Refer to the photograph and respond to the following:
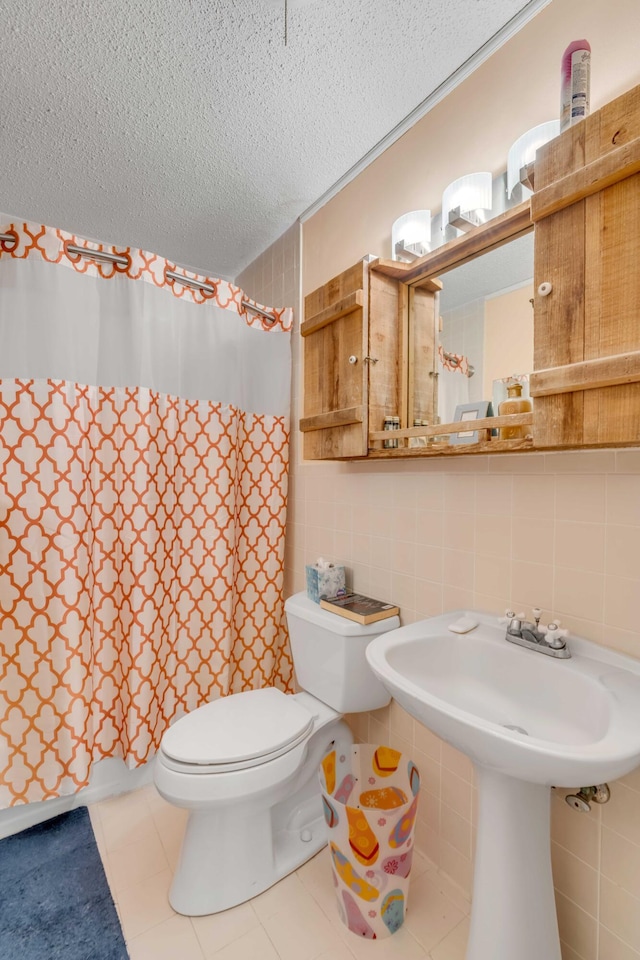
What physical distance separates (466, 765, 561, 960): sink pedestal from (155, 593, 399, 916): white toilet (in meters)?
0.53

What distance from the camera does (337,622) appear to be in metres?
1.39

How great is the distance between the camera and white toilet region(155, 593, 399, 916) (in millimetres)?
1189

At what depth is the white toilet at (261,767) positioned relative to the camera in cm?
119

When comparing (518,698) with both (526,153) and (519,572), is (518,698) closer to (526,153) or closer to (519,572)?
(519,572)

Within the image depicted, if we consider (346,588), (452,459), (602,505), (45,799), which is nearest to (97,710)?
(45,799)

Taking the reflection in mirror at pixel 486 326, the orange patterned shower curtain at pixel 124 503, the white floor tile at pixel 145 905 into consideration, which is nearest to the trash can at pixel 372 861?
the white floor tile at pixel 145 905

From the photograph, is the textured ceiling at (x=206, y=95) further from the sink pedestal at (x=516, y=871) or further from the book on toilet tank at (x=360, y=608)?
the sink pedestal at (x=516, y=871)

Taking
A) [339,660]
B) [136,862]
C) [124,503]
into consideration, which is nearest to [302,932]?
[136,862]

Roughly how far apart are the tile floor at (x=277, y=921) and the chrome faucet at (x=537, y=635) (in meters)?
0.81

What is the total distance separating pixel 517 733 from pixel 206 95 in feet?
5.86

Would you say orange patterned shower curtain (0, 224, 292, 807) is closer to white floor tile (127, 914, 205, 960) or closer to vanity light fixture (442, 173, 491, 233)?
white floor tile (127, 914, 205, 960)

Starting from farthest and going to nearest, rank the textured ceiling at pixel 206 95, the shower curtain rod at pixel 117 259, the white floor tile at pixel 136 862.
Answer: the shower curtain rod at pixel 117 259
the white floor tile at pixel 136 862
the textured ceiling at pixel 206 95

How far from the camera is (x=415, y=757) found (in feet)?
4.63

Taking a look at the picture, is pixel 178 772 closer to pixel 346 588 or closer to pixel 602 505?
pixel 346 588
